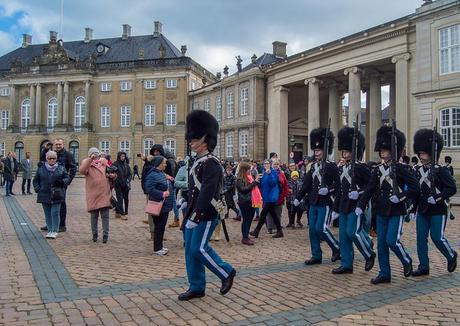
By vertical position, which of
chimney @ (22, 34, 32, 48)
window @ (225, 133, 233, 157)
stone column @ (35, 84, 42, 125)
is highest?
chimney @ (22, 34, 32, 48)

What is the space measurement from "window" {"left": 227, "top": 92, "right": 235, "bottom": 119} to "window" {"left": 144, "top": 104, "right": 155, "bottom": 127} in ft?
49.1

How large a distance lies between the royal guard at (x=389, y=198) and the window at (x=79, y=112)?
5691 centimetres

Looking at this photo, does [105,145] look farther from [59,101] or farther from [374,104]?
[374,104]

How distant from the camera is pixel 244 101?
42.8 meters

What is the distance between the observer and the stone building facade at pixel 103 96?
185ft

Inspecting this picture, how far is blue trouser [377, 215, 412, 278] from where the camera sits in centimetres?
668

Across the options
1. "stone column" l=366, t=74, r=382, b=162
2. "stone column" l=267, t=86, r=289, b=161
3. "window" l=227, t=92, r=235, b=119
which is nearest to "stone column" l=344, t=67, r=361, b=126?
"stone column" l=366, t=74, r=382, b=162

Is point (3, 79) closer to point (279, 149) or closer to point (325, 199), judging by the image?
point (279, 149)

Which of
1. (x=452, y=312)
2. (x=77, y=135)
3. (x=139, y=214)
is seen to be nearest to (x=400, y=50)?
(x=139, y=214)

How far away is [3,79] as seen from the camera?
63.7 m

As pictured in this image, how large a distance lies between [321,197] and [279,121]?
32.0 m

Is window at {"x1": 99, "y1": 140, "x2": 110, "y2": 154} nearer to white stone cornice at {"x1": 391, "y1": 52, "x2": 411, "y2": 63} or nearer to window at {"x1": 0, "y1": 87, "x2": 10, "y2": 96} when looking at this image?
window at {"x1": 0, "y1": 87, "x2": 10, "y2": 96}

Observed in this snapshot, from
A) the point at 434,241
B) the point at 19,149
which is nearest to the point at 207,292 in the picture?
the point at 434,241

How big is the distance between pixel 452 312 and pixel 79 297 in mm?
4258
